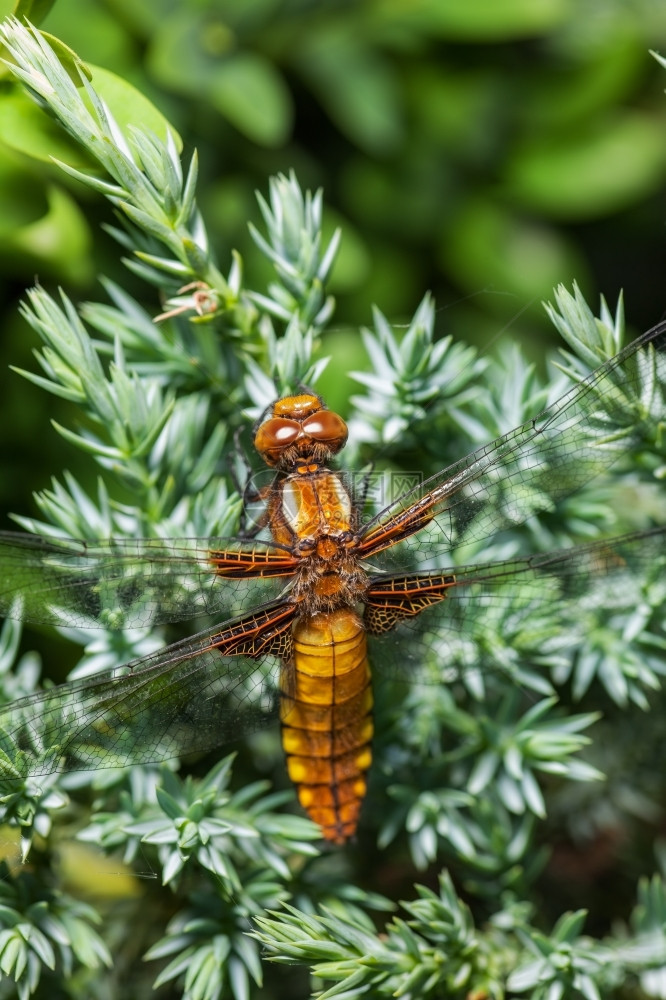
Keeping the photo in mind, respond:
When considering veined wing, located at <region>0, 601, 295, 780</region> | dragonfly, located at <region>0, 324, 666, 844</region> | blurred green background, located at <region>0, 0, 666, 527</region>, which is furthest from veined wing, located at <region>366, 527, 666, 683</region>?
blurred green background, located at <region>0, 0, 666, 527</region>

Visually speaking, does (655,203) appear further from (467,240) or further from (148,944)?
(148,944)

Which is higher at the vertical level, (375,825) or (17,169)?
(17,169)

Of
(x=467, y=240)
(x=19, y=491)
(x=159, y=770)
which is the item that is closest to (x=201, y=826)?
(x=159, y=770)

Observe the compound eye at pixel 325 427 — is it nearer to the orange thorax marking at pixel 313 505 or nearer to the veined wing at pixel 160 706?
the orange thorax marking at pixel 313 505

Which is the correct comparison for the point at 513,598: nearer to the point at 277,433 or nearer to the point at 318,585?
the point at 318,585

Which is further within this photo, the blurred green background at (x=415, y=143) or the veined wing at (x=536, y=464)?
the blurred green background at (x=415, y=143)

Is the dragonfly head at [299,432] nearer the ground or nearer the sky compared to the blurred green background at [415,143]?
nearer the ground

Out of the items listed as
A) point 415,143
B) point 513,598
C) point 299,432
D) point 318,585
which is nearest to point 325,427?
point 299,432

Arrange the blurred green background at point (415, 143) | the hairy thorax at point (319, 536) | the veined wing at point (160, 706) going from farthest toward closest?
the blurred green background at point (415, 143), the hairy thorax at point (319, 536), the veined wing at point (160, 706)

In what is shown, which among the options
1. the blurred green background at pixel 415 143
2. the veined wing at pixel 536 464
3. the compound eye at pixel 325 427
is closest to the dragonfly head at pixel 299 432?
the compound eye at pixel 325 427
